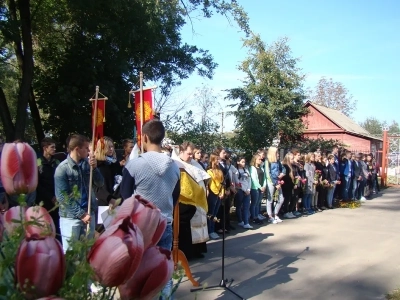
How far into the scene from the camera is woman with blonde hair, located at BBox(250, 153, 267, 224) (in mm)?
10969

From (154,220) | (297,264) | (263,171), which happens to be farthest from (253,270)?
(154,220)

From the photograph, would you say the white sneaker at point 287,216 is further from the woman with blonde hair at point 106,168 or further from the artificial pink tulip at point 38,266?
the artificial pink tulip at point 38,266

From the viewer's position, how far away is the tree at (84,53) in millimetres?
14211

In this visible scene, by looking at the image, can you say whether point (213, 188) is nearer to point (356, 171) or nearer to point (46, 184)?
point (46, 184)

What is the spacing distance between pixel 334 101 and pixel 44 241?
2602 inches

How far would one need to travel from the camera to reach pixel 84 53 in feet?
50.1

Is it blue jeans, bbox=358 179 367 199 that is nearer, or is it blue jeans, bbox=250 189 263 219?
blue jeans, bbox=250 189 263 219

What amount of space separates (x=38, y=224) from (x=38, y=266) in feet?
0.34

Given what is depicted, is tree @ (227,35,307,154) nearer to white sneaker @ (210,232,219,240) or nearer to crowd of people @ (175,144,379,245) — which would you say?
crowd of people @ (175,144,379,245)

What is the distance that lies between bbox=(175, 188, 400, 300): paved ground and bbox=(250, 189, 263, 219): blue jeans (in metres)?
0.65

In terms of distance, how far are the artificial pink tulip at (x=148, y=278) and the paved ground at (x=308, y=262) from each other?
13.1ft

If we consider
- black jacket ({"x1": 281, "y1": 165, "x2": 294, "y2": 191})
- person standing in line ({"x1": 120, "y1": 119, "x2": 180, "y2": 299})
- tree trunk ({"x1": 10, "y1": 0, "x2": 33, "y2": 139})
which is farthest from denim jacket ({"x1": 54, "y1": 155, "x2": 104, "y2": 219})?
tree trunk ({"x1": 10, "y1": 0, "x2": 33, "y2": 139})

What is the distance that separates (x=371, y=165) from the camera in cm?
1834

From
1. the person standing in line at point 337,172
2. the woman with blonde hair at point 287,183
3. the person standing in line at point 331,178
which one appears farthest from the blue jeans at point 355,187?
the woman with blonde hair at point 287,183
